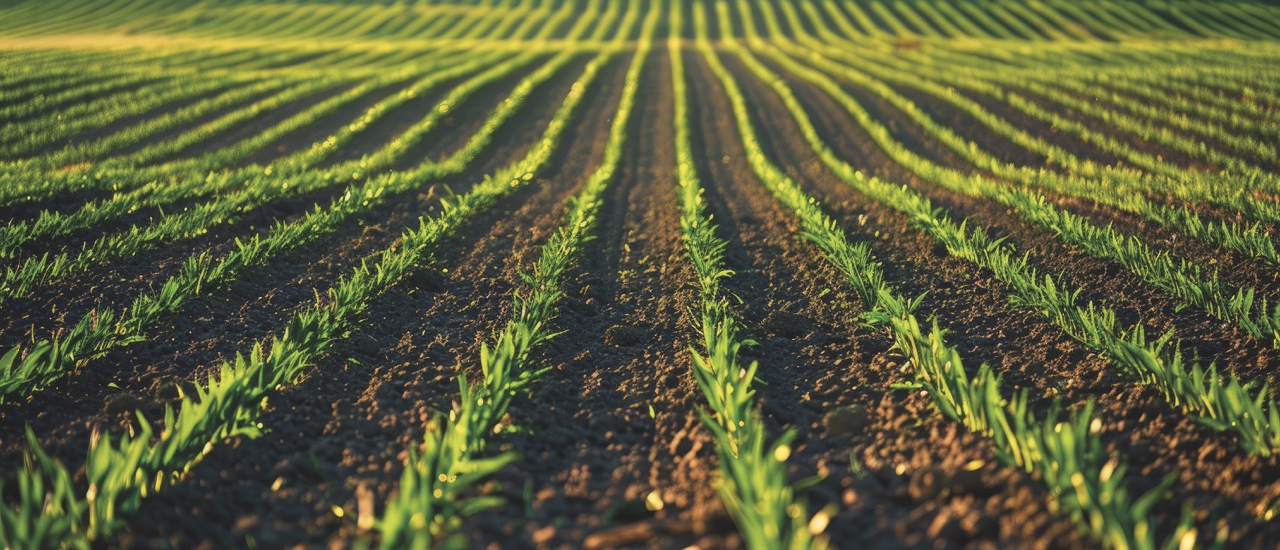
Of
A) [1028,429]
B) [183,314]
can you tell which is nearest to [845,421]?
[1028,429]

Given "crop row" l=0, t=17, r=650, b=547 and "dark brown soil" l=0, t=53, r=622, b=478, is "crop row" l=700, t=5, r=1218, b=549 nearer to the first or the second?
"crop row" l=0, t=17, r=650, b=547

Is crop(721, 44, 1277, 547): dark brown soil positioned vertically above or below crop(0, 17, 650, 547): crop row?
below

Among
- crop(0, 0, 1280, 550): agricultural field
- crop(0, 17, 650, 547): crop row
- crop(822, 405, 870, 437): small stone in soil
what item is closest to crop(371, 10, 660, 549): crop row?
crop(0, 0, 1280, 550): agricultural field

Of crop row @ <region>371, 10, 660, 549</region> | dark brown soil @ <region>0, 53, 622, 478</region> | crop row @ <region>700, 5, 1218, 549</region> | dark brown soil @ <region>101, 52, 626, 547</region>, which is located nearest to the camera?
crop row @ <region>700, 5, 1218, 549</region>

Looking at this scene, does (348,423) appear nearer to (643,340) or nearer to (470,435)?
(470,435)

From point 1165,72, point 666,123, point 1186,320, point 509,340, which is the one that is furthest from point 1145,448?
point 1165,72

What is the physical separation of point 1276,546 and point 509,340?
12.3ft

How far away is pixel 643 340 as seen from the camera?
5.75 meters

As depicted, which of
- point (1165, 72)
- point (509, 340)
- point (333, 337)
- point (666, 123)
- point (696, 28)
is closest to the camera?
point (509, 340)

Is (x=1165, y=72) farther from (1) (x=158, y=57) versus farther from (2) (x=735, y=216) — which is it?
(1) (x=158, y=57)

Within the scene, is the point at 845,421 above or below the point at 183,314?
below

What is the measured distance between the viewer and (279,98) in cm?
2209

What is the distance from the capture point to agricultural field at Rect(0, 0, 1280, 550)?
3.06 meters

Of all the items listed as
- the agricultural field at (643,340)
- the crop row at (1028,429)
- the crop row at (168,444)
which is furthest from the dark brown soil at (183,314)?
the crop row at (1028,429)
